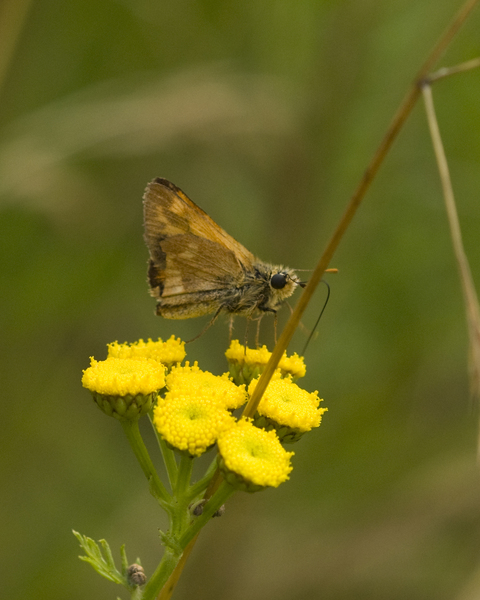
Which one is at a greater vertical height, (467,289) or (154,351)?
(467,289)

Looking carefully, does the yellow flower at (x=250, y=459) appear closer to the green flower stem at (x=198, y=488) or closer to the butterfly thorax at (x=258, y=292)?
the green flower stem at (x=198, y=488)

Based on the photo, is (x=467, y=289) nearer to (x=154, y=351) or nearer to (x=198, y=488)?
(x=198, y=488)

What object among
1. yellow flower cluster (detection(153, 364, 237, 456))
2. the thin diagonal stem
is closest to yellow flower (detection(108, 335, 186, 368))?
yellow flower cluster (detection(153, 364, 237, 456))

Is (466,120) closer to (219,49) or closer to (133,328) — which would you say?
(219,49)

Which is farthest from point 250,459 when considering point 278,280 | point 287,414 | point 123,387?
point 278,280

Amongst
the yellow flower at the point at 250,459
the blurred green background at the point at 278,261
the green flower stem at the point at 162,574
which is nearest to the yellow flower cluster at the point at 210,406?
the yellow flower at the point at 250,459

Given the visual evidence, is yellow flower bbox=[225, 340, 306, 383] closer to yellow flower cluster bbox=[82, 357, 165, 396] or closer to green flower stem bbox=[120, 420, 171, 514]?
yellow flower cluster bbox=[82, 357, 165, 396]
